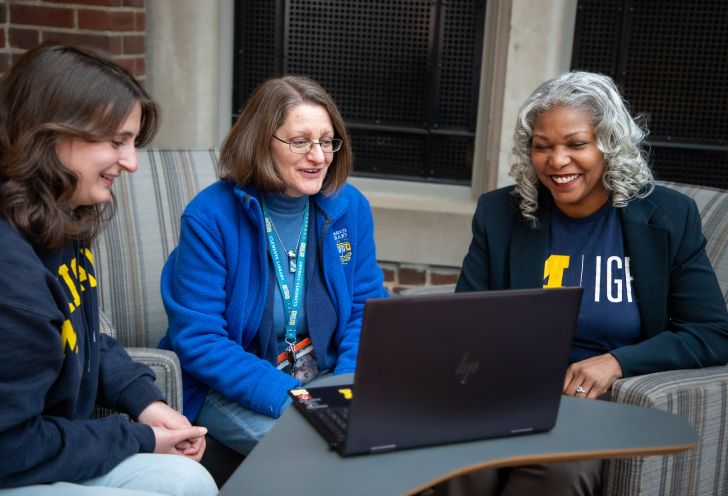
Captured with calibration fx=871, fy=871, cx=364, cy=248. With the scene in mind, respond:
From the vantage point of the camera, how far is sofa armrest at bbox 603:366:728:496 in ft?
6.73

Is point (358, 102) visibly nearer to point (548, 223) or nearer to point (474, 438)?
point (548, 223)

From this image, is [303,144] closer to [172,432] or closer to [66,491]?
[172,432]

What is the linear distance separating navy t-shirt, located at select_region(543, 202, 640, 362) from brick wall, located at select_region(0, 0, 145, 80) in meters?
1.92

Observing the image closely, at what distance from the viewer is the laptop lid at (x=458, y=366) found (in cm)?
140

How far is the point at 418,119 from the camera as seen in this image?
385cm

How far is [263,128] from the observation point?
2.29 metres

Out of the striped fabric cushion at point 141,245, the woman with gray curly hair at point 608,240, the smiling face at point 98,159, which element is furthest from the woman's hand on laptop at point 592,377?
the striped fabric cushion at point 141,245

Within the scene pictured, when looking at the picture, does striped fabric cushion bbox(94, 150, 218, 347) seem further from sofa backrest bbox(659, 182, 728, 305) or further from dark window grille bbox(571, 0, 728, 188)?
dark window grille bbox(571, 0, 728, 188)

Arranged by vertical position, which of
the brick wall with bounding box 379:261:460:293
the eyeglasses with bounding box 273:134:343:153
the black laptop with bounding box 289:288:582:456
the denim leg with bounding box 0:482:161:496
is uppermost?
the eyeglasses with bounding box 273:134:343:153

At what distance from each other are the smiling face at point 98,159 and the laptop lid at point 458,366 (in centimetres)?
64

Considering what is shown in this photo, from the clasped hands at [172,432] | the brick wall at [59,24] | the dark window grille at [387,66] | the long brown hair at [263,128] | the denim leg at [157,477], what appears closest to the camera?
the denim leg at [157,477]

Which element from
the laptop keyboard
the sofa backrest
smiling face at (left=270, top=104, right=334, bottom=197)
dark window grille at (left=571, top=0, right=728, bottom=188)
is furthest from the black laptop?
dark window grille at (left=571, top=0, right=728, bottom=188)

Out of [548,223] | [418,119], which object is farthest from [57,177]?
[418,119]

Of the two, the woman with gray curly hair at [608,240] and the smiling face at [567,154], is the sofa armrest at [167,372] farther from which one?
the smiling face at [567,154]
